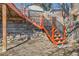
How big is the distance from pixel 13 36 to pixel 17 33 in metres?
0.05

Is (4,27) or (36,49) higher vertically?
(4,27)

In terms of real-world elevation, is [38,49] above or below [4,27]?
below

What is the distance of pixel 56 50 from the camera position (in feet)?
6.67

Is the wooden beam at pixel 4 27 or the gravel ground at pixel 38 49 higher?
the wooden beam at pixel 4 27

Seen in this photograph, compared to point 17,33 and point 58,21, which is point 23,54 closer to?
point 17,33

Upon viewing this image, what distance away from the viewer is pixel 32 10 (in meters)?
2.02

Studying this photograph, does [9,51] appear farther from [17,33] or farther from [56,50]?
[56,50]

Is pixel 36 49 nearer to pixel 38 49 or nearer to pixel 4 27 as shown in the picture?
pixel 38 49

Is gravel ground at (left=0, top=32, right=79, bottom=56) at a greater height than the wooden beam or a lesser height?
lesser

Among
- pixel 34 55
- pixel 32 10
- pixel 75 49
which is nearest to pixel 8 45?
pixel 34 55

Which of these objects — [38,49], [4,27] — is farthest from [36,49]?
[4,27]

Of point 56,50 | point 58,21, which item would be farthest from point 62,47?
point 58,21

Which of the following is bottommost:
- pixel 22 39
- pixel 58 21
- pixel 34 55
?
pixel 34 55

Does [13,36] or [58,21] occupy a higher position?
[58,21]
